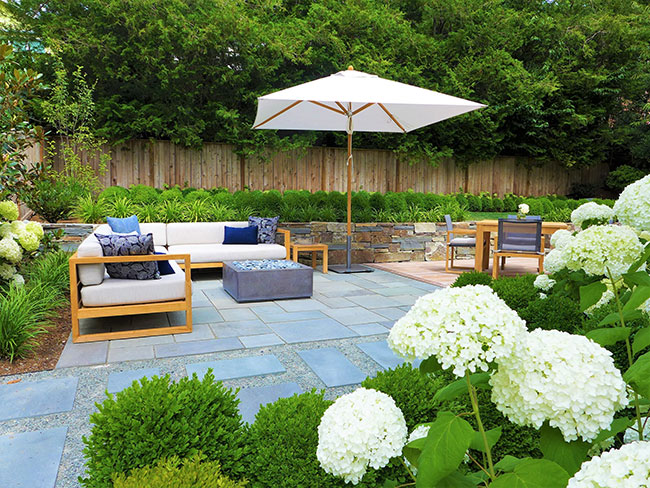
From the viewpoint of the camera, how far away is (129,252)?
3920 millimetres

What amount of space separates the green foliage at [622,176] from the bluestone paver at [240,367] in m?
13.7

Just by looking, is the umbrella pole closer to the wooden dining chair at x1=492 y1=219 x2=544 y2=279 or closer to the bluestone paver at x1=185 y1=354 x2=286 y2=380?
the wooden dining chair at x1=492 y1=219 x2=544 y2=279

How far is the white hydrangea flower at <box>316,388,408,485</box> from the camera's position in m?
1.00

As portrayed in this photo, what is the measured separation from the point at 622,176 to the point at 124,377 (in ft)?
48.2

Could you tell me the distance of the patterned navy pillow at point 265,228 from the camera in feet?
22.0

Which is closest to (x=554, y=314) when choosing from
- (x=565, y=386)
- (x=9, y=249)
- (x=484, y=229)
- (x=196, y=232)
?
(x=565, y=386)

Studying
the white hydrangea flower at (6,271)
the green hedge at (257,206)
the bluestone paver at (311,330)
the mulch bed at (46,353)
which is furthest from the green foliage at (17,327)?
the green hedge at (257,206)

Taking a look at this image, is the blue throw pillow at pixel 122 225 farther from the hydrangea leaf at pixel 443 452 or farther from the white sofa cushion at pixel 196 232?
the hydrangea leaf at pixel 443 452

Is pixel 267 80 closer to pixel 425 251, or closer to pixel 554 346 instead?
pixel 425 251

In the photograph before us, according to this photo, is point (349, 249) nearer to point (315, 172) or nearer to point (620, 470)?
point (315, 172)

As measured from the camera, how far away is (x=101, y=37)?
30.6 ft

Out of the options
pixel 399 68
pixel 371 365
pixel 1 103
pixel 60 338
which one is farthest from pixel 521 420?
pixel 399 68

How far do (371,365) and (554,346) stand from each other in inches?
96.9

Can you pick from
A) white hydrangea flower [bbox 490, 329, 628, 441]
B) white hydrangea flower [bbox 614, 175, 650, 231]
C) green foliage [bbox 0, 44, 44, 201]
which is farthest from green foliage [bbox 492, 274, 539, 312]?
green foliage [bbox 0, 44, 44, 201]
